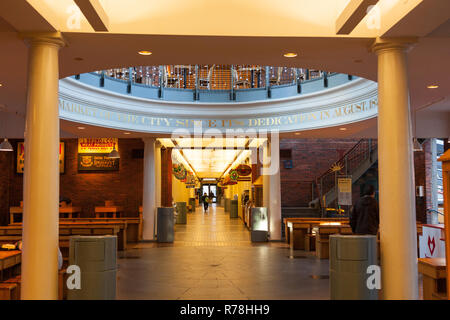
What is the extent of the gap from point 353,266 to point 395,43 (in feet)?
9.53

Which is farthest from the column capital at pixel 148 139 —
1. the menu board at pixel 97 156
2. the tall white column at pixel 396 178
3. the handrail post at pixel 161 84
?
the tall white column at pixel 396 178

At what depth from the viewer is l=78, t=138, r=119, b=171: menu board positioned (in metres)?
18.1

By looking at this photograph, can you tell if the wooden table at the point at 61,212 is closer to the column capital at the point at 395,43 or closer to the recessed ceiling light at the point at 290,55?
the recessed ceiling light at the point at 290,55

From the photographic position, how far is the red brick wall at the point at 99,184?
18.0 meters

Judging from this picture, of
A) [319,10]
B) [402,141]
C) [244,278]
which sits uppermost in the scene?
[319,10]

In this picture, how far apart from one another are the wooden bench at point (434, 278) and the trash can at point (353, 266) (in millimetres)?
700

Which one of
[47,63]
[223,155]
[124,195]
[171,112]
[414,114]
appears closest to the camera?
[47,63]

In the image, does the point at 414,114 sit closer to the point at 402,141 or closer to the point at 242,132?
the point at 242,132

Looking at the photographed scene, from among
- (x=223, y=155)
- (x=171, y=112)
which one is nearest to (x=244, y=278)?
(x=171, y=112)

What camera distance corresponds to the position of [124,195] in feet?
59.2

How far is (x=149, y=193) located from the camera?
15.7m

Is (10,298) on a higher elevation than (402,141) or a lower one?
lower

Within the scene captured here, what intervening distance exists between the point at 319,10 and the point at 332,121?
21.9 feet

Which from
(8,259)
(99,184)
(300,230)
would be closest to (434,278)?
(8,259)
